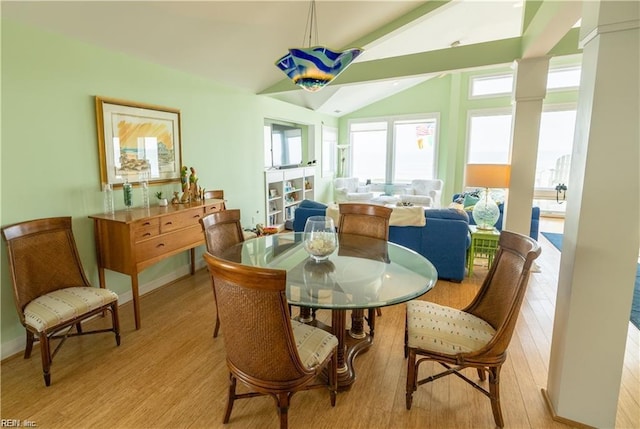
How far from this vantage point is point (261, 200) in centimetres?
529

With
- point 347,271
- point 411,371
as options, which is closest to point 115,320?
point 347,271

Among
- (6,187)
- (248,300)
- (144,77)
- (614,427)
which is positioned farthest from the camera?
(144,77)

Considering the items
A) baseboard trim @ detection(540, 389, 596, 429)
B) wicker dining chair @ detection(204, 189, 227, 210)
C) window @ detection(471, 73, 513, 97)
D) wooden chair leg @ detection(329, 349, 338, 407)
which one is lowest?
baseboard trim @ detection(540, 389, 596, 429)

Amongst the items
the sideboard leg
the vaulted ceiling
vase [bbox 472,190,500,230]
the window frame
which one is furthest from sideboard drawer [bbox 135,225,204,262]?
the window frame

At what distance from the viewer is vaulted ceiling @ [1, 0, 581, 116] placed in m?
2.48

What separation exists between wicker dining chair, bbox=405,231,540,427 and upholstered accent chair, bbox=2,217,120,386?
2.10 m

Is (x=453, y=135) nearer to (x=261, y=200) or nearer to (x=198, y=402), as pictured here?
(x=261, y=200)

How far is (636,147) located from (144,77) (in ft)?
12.2

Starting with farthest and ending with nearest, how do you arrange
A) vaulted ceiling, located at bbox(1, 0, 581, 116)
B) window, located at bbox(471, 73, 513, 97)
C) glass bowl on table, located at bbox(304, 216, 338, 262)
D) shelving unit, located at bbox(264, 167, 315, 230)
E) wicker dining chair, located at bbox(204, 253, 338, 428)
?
window, located at bbox(471, 73, 513, 97)
shelving unit, located at bbox(264, 167, 315, 230)
vaulted ceiling, located at bbox(1, 0, 581, 116)
glass bowl on table, located at bbox(304, 216, 338, 262)
wicker dining chair, located at bbox(204, 253, 338, 428)

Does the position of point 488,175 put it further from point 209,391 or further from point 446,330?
point 209,391

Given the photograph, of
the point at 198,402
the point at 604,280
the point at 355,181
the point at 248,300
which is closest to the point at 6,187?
the point at 198,402

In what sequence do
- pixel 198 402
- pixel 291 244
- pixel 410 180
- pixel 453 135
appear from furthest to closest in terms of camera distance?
pixel 410 180 < pixel 453 135 < pixel 291 244 < pixel 198 402

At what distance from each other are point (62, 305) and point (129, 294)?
44.4 inches

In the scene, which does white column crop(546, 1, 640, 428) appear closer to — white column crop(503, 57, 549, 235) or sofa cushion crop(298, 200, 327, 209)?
white column crop(503, 57, 549, 235)
